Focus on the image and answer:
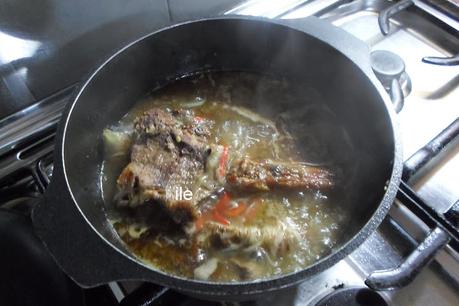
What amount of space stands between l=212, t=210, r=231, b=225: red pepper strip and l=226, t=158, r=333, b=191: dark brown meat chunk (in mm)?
99

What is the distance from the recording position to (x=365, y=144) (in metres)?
1.29

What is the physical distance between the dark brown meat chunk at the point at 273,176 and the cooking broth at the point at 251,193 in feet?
0.09

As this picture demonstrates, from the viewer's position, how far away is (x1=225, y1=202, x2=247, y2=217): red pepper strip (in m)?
1.17

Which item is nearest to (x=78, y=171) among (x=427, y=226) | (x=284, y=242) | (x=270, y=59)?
(x=284, y=242)

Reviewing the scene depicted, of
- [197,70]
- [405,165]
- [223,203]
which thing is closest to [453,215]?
[405,165]

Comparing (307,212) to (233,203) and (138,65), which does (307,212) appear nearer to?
(233,203)

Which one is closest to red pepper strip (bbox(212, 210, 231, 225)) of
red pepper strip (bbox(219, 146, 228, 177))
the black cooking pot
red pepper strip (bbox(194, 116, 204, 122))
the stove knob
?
red pepper strip (bbox(219, 146, 228, 177))

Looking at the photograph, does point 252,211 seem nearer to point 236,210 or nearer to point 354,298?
point 236,210

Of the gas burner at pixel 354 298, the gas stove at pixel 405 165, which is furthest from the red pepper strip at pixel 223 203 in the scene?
the gas burner at pixel 354 298

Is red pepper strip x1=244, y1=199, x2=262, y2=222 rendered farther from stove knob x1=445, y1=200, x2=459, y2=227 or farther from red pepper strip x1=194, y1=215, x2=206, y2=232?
stove knob x1=445, y1=200, x2=459, y2=227

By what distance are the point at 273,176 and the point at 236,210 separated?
0.15 meters

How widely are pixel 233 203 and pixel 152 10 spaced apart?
783 mm

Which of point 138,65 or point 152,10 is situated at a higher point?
point 152,10

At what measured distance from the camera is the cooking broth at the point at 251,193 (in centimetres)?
108
